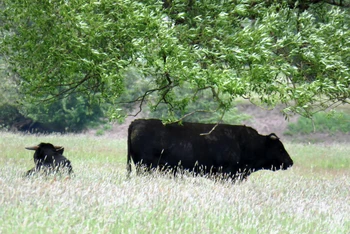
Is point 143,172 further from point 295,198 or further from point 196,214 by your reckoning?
point 196,214

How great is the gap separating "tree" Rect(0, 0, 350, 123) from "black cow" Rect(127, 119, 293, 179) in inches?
32.5

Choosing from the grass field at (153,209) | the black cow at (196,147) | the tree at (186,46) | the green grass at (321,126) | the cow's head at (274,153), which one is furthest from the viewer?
the green grass at (321,126)

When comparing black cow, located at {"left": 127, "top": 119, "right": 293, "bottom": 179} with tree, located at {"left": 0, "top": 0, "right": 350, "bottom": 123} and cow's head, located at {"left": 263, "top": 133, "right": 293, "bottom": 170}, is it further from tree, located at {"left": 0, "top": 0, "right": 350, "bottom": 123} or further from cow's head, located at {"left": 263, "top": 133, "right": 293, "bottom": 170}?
tree, located at {"left": 0, "top": 0, "right": 350, "bottom": 123}

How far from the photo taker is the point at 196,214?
9672 millimetres

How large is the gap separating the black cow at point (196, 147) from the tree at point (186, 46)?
2.71 ft

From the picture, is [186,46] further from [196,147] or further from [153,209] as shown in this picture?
[153,209]

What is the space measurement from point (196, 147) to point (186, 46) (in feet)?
9.95

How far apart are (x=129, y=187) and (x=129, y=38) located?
4.29m

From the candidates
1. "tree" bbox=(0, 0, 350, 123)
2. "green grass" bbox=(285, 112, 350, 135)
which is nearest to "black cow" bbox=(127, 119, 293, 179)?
"tree" bbox=(0, 0, 350, 123)

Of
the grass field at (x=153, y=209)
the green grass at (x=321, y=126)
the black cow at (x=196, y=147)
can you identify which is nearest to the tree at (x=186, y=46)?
the black cow at (x=196, y=147)

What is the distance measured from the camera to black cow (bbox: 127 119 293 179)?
16.1 m

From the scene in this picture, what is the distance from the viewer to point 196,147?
1645 cm

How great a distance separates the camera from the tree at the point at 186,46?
1376 cm

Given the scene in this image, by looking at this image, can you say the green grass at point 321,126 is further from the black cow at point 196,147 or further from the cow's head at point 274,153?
the black cow at point 196,147
